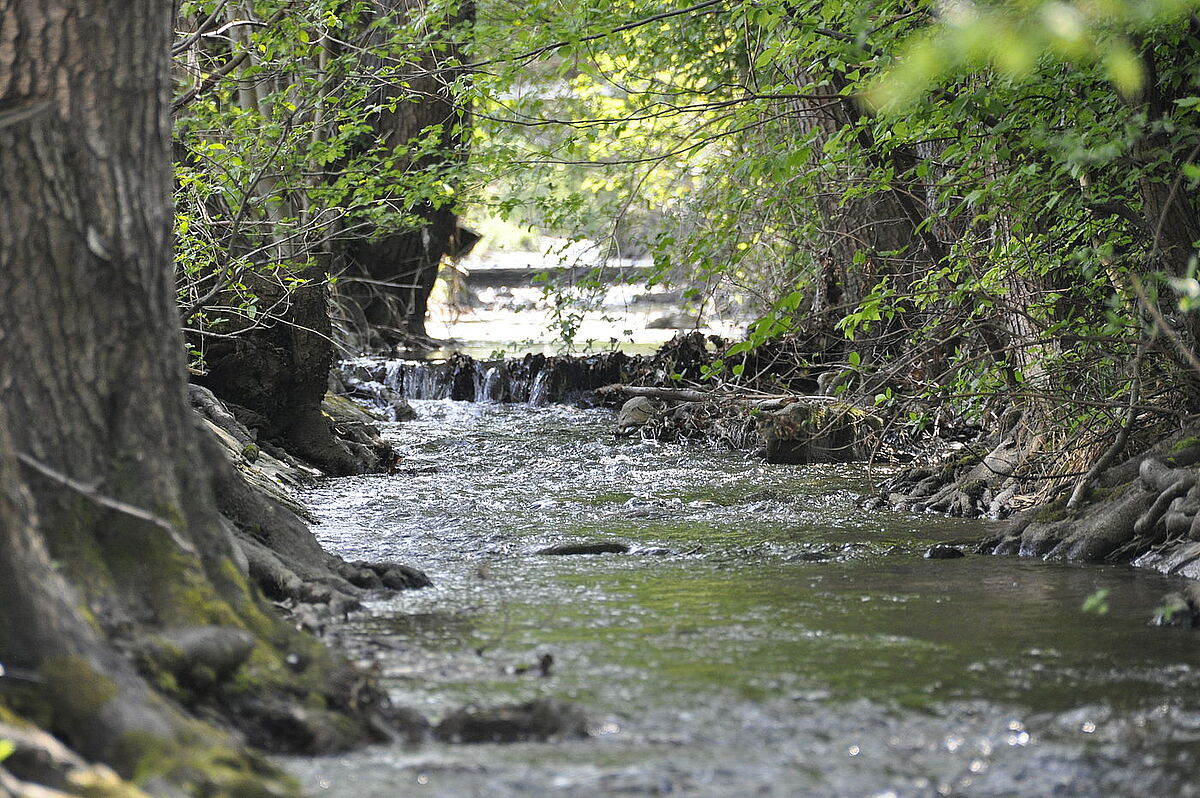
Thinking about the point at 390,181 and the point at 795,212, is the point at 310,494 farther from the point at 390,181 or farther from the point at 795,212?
the point at 795,212

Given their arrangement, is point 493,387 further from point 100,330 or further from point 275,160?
point 100,330

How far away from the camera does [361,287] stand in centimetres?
2433

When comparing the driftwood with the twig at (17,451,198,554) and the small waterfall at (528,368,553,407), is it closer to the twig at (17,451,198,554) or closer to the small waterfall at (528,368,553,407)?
the small waterfall at (528,368,553,407)

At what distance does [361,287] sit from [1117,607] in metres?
20.3

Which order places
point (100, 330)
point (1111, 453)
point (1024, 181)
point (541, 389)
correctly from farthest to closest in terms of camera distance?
point (541, 389), point (1111, 453), point (1024, 181), point (100, 330)

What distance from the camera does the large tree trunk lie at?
11.9 feet

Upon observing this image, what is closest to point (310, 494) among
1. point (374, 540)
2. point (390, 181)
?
point (374, 540)

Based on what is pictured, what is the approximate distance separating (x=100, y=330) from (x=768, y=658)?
279 cm

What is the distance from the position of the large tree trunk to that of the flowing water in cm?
84

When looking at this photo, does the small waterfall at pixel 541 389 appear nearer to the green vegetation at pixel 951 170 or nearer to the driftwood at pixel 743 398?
the driftwood at pixel 743 398

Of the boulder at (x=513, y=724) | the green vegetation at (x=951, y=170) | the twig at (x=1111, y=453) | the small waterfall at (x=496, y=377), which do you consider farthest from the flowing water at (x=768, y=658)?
the small waterfall at (x=496, y=377)

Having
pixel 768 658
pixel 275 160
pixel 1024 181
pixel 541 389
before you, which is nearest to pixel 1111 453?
pixel 1024 181

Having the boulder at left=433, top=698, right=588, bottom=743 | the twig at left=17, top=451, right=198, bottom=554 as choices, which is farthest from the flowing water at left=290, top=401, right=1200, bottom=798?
the twig at left=17, top=451, right=198, bottom=554

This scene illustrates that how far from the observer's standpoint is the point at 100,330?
376 cm
